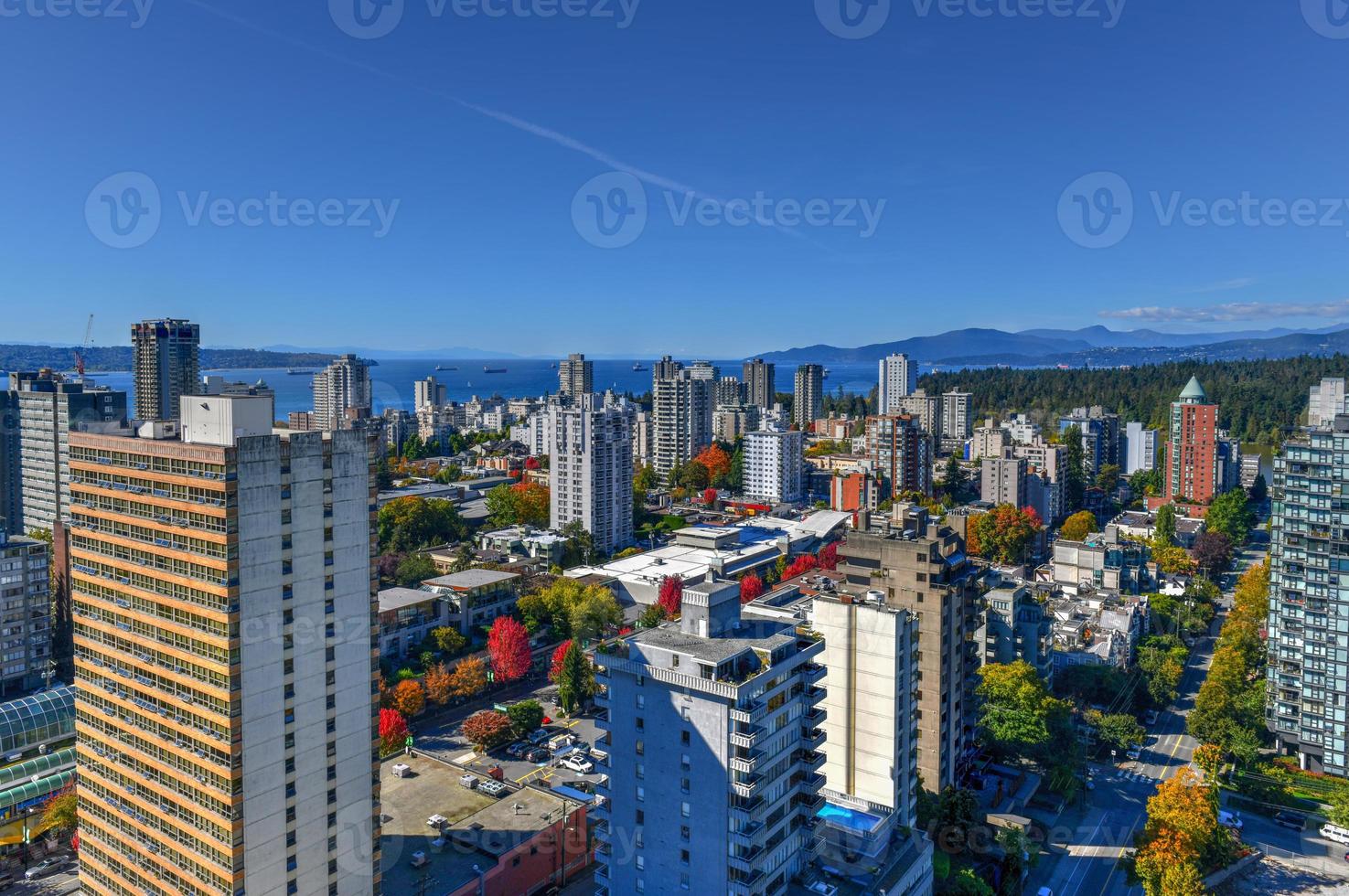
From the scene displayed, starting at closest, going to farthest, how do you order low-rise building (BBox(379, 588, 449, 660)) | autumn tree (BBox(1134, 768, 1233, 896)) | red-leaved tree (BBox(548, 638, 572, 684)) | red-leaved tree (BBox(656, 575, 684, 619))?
autumn tree (BBox(1134, 768, 1233, 896)) < red-leaved tree (BBox(548, 638, 572, 684)) < low-rise building (BBox(379, 588, 449, 660)) < red-leaved tree (BBox(656, 575, 684, 619))

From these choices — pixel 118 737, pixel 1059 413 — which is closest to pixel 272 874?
pixel 118 737

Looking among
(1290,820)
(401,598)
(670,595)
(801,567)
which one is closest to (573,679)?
(401,598)

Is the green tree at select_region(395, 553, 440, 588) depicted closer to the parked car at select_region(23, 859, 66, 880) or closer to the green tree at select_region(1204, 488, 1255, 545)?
the parked car at select_region(23, 859, 66, 880)

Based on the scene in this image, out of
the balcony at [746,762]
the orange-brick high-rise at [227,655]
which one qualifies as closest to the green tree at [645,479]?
the orange-brick high-rise at [227,655]

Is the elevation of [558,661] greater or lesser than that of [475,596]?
lesser

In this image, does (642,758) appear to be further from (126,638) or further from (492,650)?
(492,650)

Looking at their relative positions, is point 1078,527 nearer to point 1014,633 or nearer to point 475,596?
point 1014,633

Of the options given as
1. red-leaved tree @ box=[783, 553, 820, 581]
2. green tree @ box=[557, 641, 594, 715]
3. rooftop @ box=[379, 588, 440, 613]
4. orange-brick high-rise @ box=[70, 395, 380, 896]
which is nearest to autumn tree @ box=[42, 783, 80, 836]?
orange-brick high-rise @ box=[70, 395, 380, 896]
